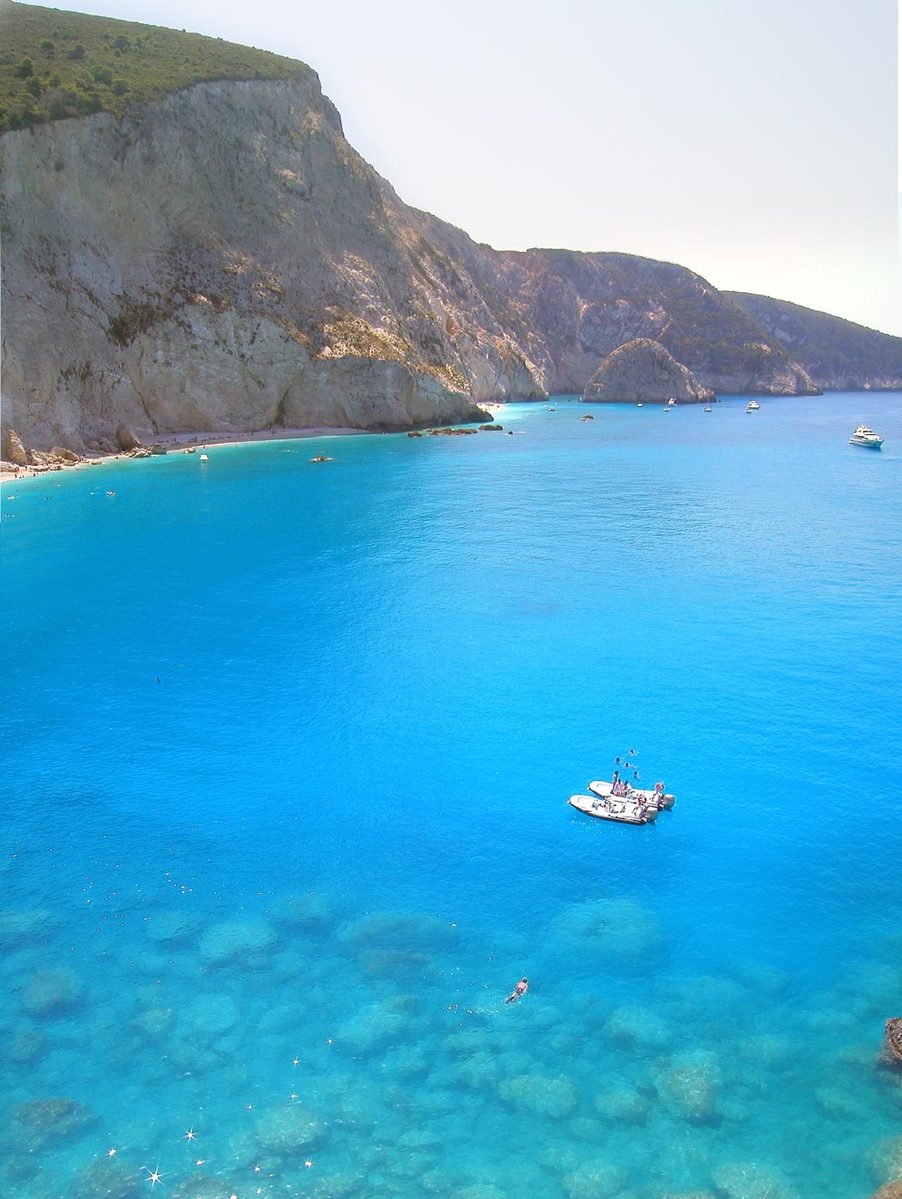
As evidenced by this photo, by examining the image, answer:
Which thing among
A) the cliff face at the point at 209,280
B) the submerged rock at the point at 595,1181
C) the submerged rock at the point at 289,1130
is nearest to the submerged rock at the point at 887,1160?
the submerged rock at the point at 595,1181

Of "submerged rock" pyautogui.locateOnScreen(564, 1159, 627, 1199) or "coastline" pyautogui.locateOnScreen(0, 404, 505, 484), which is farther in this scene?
"coastline" pyautogui.locateOnScreen(0, 404, 505, 484)

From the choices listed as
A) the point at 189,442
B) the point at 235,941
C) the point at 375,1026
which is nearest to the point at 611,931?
the point at 375,1026

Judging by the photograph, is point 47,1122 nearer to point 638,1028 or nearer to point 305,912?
point 305,912

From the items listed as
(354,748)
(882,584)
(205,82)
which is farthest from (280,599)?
(205,82)

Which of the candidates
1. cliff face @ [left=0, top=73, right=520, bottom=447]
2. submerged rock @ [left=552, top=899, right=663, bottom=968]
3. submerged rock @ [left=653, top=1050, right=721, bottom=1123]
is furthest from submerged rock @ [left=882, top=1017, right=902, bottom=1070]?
cliff face @ [left=0, top=73, right=520, bottom=447]

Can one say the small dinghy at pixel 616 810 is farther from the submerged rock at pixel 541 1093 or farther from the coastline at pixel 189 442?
the coastline at pixel 189 442

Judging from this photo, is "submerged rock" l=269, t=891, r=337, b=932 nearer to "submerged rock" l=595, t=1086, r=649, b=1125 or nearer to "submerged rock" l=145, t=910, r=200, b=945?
"submerged rock" l=145, t=910, r=200, b=945

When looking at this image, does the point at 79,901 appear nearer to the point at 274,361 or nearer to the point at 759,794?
the point at 759,794
